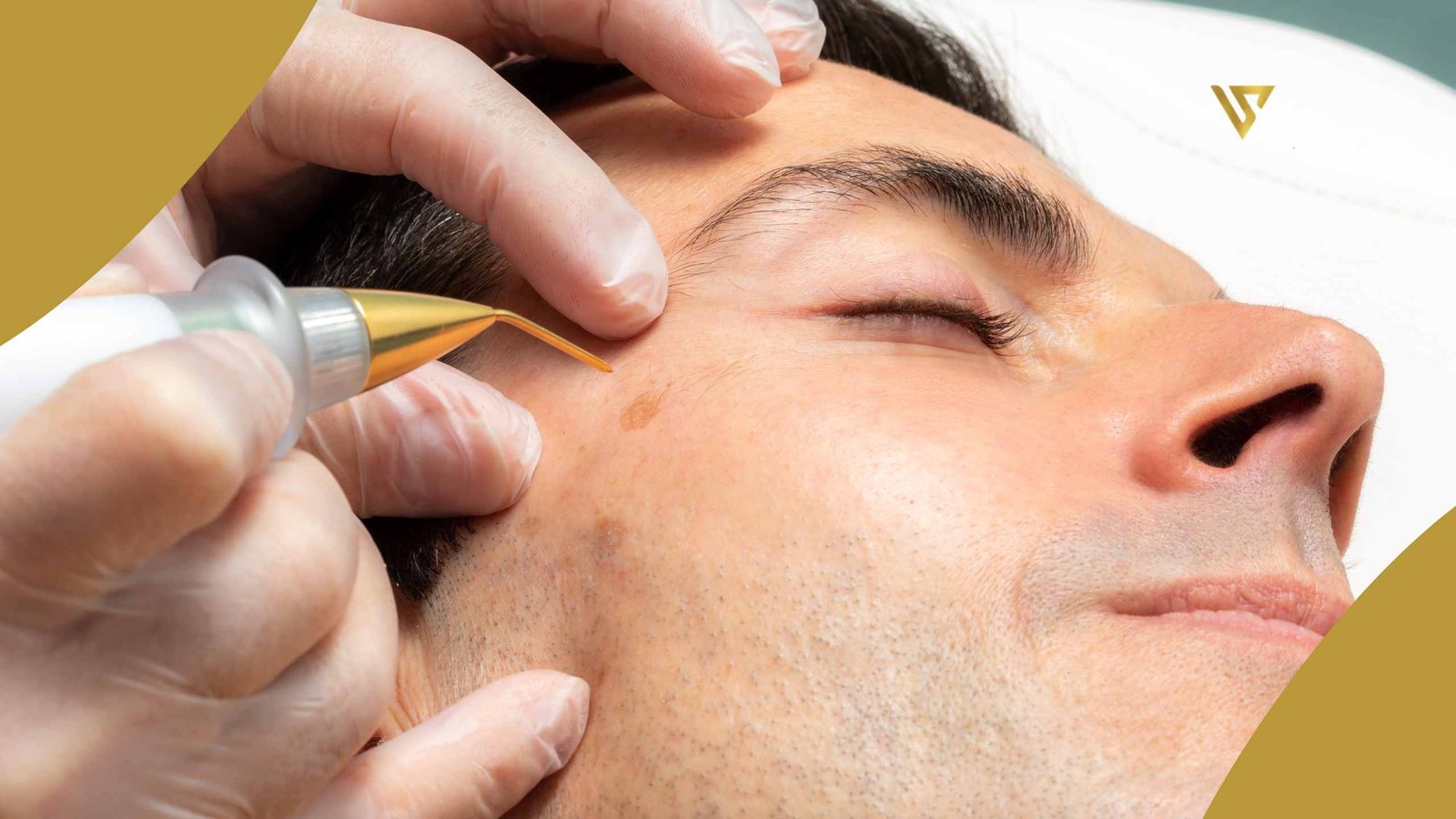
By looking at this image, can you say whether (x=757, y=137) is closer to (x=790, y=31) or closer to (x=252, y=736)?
(x=790, y=31)

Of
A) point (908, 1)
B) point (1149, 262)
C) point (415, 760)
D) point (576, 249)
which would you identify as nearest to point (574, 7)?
point (576, 249)

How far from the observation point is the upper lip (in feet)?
2.68

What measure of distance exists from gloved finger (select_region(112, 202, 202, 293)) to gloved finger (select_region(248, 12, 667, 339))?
0.61 feet

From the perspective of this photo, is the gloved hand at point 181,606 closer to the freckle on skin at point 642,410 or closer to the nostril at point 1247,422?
the freckle on skin at point 642,410

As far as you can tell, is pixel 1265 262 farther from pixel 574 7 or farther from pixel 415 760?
pixel 415 760

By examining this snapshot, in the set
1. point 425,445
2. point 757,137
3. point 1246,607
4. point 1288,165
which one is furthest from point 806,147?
point 1288,165

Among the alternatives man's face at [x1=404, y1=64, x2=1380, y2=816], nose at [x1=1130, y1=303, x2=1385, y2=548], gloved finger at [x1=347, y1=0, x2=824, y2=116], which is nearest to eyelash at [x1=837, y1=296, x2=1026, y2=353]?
man's face at [x1=404, y1=64, x2=1380, y2=816]

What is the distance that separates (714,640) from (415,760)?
230 mm

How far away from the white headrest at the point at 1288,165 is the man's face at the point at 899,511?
0.68m

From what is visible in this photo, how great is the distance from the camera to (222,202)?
1.26 metres

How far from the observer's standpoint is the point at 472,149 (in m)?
1.02

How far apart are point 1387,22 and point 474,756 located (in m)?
1.80

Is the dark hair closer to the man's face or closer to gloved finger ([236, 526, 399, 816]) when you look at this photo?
the man's face

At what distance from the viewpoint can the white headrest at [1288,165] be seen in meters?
1.66
